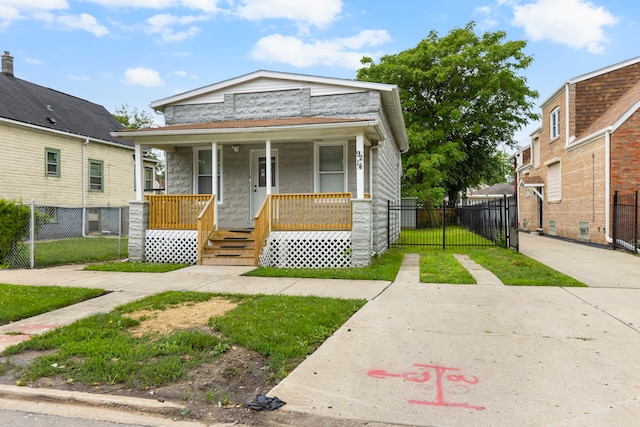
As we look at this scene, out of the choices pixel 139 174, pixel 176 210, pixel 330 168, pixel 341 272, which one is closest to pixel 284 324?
pixel 341 272

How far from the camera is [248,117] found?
1233 cm

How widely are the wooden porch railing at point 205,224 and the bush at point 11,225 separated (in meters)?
4.21

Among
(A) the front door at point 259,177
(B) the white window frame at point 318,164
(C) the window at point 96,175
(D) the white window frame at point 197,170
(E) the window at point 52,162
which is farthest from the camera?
(C) the window at point 96,175

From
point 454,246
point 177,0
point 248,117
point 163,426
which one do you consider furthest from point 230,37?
point 163,426

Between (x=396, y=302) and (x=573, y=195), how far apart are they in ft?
47.1

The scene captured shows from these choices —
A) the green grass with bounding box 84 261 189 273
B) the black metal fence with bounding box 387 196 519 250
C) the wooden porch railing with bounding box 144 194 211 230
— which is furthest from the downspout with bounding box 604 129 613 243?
the green grass with bounding box 84 261 189 273

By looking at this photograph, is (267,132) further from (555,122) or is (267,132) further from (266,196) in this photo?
(555,122)

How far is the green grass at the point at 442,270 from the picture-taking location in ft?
27.0

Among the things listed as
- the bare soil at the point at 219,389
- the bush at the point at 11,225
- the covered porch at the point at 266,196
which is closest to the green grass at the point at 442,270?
the covered porch at the point at 266,196

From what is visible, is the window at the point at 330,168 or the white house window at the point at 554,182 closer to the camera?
the window at the point at 330,168

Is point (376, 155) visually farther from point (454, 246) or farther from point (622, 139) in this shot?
point (622, 139)

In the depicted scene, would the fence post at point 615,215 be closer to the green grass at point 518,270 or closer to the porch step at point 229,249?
the green grass at point 518,270

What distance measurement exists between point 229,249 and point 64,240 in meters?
8.44

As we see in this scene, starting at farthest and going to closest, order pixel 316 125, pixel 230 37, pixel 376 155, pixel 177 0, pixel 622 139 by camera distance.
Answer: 1. pixel 230 37
2. pixel 622 139
3. pixel 177 0
4. pixel 376 155
5. pixel 316 125
